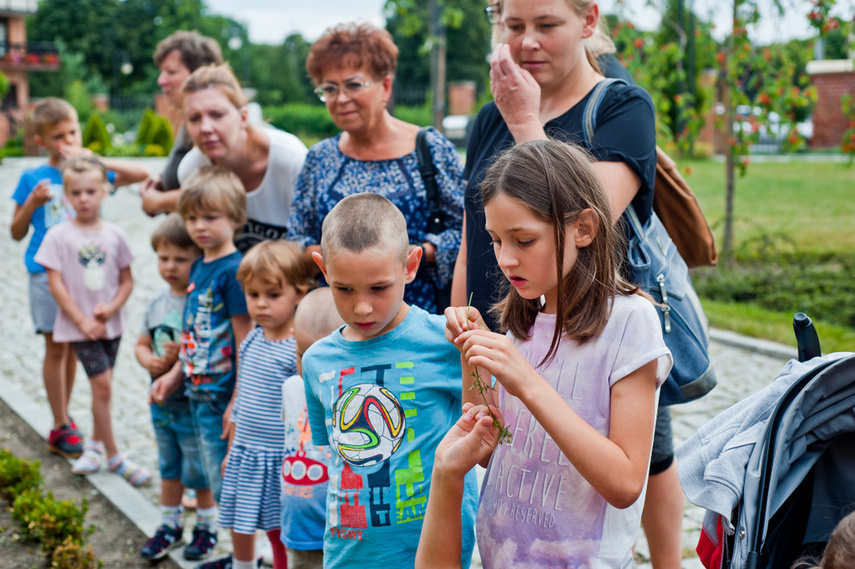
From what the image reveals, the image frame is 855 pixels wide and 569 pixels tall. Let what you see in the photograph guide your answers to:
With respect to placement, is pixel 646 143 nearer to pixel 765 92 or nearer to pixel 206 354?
pixel 206 354

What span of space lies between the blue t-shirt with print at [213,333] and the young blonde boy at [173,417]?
29cm

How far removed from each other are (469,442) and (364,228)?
2.34ft

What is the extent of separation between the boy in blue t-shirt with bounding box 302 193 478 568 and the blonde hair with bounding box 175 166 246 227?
4.19 feet

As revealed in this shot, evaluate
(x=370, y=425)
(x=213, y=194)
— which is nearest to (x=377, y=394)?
(x=370, y=425)

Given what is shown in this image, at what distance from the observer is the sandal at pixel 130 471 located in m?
4.61

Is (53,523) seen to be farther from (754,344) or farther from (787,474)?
(754,344)

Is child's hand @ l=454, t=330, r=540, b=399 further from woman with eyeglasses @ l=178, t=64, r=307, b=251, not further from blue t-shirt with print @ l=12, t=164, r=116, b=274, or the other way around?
blue t-shirt with print @ l=12, t=164, r=116, b=274

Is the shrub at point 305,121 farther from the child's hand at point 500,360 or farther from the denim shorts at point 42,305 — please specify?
the child's hand at point 500,360

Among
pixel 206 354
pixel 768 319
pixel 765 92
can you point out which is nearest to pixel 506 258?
pixel 206 354

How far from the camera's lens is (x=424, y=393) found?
227cm

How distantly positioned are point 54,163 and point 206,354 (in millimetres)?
2481

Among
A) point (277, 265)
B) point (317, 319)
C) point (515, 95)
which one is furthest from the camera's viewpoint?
point (277, 265)

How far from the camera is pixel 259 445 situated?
3.11m

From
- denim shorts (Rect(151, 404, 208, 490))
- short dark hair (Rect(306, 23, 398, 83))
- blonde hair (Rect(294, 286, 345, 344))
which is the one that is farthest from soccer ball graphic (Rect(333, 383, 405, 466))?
denim shorts (Rect(151, 404, 208, 490))
